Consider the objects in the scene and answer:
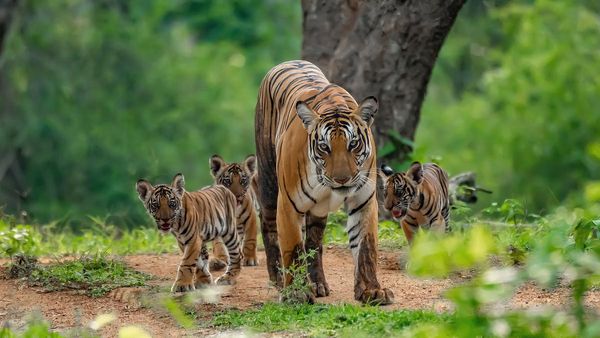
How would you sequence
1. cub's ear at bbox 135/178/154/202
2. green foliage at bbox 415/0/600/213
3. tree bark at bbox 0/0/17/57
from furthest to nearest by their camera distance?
green foliage at bbox 415/0/600/213 → tree bark at bbox 0/0/17/57 → cub's ear at bbox 135/178/154/202

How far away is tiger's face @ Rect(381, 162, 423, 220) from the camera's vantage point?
8.88 m

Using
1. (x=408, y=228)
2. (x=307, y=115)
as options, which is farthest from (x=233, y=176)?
(x=307, y=115)

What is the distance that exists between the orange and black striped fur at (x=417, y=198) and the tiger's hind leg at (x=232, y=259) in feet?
3.69

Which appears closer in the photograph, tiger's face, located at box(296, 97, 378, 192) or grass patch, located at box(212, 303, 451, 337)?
grass patch, located at box(212, 303, 451, 337)

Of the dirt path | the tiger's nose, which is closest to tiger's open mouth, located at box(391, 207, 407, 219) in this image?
the dirt path

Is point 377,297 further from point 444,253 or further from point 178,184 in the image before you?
point 444,253

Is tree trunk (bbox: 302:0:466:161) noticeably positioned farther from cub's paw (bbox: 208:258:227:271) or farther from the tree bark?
the tree bark

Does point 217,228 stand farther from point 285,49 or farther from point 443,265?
point 285,49

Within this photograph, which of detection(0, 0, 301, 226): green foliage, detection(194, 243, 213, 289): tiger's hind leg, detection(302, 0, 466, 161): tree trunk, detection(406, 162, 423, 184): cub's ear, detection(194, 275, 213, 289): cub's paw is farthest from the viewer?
detection(0, 0, 301, 226): green foliage

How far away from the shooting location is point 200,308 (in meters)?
7.88

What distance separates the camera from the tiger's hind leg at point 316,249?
816 centimetres

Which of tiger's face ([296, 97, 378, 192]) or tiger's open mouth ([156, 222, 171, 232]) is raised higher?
tiger's face ([296, 97, 378, 192])

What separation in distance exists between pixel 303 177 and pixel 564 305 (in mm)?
1768

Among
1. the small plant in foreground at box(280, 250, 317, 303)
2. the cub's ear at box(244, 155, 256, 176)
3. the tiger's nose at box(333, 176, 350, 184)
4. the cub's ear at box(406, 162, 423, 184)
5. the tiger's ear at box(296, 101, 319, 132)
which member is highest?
the tiger's ear at box(296, 101, 319, 132)
